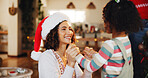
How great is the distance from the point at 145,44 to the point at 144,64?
0.17 metres

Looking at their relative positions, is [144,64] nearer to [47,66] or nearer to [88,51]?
[88,51]

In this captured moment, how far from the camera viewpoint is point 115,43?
1038 millimetres

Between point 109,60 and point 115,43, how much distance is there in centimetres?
12

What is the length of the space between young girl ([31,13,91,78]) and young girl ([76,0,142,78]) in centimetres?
19

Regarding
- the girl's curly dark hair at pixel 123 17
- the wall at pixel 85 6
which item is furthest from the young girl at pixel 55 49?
the wall at pixel 85 6

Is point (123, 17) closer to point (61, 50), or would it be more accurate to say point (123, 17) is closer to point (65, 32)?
point (65, 32)

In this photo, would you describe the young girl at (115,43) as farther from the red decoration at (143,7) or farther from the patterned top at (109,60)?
the red decoration at (143,7)

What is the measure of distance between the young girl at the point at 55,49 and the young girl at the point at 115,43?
187 mm

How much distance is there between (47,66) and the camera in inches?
48.6

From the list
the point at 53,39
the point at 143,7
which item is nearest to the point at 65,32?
the point at 53,39

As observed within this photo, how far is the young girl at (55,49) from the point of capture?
3.98ft

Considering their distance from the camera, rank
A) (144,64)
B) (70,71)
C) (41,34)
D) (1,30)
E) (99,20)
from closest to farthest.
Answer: (70,71)
(144,64)
(41,34)
(1,30)
(99,20)

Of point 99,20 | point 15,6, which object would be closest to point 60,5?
point 99,20

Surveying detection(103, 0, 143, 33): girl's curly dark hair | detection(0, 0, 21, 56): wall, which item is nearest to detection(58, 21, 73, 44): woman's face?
detection(103, 0, 143, 33): girl's curly dark hair
